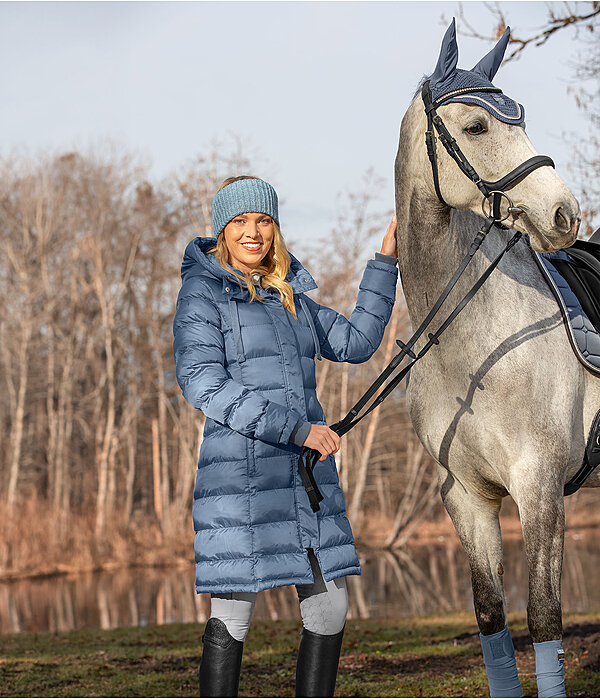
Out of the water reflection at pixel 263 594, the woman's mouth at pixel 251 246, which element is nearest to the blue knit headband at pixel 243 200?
the woman's mouth at pixel 251 246

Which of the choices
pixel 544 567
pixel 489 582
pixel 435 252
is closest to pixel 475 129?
pixel 435 252

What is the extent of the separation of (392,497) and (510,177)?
24772mm

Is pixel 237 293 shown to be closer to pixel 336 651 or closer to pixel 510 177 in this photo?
pixel 510 177

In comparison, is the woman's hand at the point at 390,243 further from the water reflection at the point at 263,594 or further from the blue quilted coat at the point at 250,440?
the water reflection at the point at 263,594

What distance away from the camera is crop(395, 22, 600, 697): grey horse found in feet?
9.33

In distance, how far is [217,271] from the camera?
2879 mm

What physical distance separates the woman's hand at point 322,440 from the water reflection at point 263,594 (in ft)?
32.9

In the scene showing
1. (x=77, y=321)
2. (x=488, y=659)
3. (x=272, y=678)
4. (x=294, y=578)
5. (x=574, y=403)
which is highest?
(x=77, y=321)

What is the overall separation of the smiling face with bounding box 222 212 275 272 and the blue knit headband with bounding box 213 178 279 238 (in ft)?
0.08

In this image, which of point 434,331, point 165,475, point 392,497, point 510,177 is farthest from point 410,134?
point 392,497

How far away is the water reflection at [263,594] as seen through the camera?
12445 mm

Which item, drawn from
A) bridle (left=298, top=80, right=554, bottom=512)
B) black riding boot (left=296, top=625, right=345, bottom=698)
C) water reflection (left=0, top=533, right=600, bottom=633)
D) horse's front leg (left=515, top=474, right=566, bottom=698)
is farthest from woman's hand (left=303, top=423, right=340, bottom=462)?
water reflection (left=0, top=533, right=600, bottom=633)

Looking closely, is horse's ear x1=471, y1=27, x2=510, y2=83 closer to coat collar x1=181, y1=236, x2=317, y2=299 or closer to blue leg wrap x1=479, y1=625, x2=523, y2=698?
coat collar x1=181, y1=236, x2=317, y2=299

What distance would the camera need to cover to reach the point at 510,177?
2748 mm
